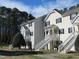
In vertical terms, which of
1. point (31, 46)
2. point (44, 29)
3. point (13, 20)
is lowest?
point (31, 46)

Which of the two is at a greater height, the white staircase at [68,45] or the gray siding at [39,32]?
the gray siding at [39,32]

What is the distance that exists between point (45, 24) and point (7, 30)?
38415 millimetres

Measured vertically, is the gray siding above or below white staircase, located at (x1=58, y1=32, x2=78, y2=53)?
above

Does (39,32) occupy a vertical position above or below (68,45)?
above

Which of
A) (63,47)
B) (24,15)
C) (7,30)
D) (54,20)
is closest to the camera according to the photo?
(63,47)

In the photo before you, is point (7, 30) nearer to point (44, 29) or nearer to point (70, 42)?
point (44, 29)

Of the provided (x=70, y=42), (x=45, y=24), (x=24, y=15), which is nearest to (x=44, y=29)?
(x=45, y=24)

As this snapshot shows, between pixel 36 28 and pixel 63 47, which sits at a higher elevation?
pixel 36 28

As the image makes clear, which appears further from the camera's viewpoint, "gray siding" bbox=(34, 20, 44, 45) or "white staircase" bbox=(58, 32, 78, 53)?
"gray siding" bbox=(34, 20, 44, 45)

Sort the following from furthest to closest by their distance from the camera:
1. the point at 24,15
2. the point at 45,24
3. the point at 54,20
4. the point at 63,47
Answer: the point at 24,15
the point at 45,24
the point at 54,20
the point at 63,47

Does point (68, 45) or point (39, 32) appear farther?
point (39, 32)

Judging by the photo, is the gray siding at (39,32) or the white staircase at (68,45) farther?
the gray siding at (39,32)

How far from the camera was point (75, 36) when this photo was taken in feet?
135

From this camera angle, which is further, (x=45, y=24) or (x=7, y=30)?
(x=7, y=30)
